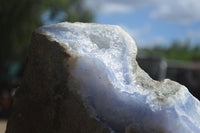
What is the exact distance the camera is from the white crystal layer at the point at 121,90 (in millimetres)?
2180

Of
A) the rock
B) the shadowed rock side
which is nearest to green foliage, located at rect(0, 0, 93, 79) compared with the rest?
the shadowed rock side

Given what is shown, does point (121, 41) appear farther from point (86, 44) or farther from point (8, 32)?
point (8, 32)

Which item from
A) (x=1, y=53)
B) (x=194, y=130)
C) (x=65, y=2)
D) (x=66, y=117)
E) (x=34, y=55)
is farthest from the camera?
(x=65, y=2)

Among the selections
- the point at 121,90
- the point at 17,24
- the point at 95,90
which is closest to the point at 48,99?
the point at 95,90

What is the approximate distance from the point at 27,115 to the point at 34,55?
17.6 inches

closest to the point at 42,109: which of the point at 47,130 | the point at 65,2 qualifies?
the point at 47,130

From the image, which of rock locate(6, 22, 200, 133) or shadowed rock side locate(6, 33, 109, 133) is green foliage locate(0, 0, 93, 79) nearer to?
shadowed rock side locate(6, 33, 109, 133)

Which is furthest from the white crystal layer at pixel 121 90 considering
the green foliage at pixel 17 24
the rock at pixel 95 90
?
the green foliage at pixel 17 24

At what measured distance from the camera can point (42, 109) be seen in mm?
2502

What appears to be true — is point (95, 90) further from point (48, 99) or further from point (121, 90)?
point (48, 99)

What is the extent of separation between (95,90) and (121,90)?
0.60 feet

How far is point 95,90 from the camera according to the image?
2307mm

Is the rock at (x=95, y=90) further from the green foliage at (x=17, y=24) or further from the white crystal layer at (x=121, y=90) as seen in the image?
the green foliage at (x=17, y=24)

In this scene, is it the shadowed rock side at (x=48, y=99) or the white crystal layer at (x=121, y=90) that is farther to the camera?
the shadowed rock side at (x=48, y=99)
